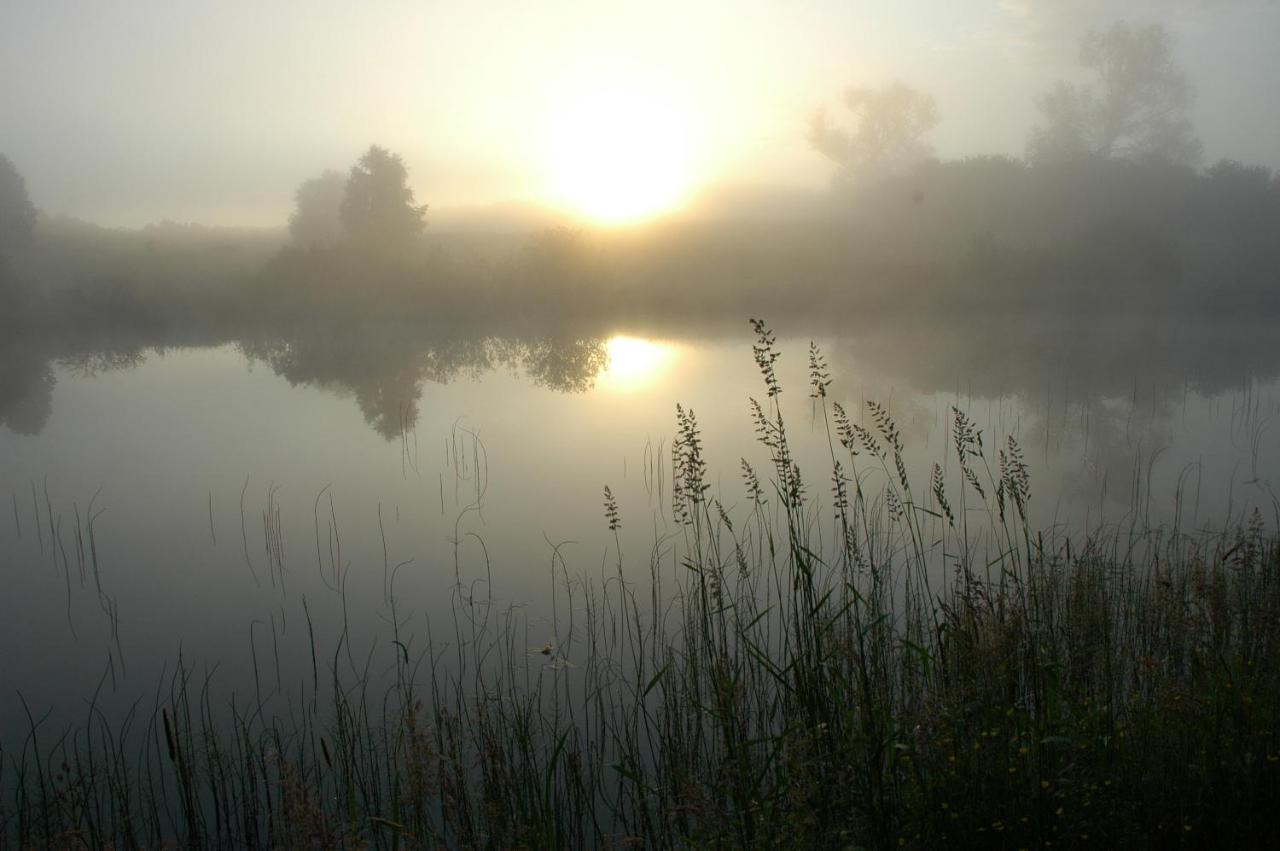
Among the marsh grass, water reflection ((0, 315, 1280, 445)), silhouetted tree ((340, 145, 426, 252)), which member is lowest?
the marsh grass

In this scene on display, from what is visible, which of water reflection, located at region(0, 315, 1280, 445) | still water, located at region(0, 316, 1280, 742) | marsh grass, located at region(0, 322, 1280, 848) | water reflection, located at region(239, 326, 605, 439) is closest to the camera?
marsh grass, located at region(0, 322, 1280, 848)

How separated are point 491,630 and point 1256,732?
425 centimetres

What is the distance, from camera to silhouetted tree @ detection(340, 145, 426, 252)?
5700 centimetres

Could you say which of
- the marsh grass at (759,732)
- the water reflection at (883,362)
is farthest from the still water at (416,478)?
the marsh grass at (759,732)

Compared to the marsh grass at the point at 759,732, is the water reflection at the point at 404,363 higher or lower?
higher

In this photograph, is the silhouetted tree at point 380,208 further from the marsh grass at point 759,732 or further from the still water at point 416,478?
the marsh grass at point 759,732

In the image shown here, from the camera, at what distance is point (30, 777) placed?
13.7 ft

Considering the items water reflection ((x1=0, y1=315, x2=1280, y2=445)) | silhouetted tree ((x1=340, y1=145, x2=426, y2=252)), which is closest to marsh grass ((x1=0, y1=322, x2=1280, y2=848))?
water reflection ((x1=0, y1=315, x2=1280, y2=445))

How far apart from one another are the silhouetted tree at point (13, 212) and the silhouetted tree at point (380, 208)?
19.1 meters

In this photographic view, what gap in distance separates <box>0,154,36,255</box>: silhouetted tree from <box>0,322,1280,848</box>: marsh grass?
62.7m

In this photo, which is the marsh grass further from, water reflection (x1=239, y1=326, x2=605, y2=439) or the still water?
water reflection (x1=239, y1=326, x2=605, y2=439)

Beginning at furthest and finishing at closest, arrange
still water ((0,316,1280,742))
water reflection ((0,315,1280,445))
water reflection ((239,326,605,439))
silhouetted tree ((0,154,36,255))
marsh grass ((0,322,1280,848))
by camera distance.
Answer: silhouetted tree ((0,154,36,255)), water reflection ((239,326,605,439)), water reflection ((0,315,1280,445)), still water ((0,316,1280,742)), marsh grass ((0,322,1280,848))

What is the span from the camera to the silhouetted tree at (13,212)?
54.8m

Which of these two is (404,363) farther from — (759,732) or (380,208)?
(380,208)
